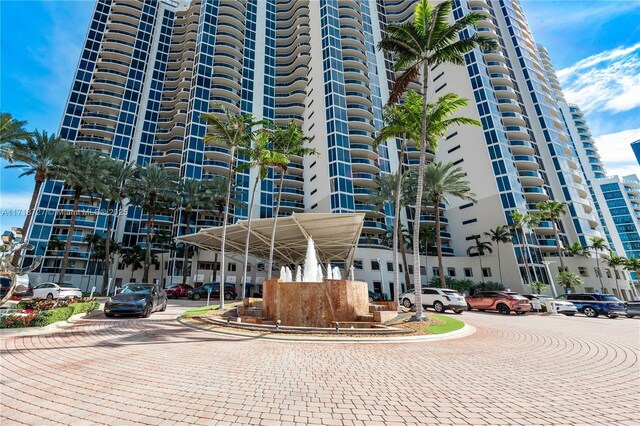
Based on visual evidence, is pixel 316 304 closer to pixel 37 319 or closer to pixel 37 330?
pixel 37 330

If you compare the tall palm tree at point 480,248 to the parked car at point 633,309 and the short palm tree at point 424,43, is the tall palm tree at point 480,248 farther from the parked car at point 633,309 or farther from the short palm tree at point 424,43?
the short palm tree at point 424,43

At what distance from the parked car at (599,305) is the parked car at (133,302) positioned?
3128 cm

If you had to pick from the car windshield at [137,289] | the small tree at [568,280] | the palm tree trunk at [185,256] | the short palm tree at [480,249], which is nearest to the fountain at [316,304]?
the car windshield at [137,289]

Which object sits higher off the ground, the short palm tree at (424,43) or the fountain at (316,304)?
the short palm tree at (424,43)

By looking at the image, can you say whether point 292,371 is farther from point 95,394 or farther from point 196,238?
point 196,238

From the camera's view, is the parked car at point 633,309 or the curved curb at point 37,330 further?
the parked car at point 633,309

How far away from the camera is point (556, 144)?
5356 centimetres

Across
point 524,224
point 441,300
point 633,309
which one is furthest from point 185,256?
point 524,224

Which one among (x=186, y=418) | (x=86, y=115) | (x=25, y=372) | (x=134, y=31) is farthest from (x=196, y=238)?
(x=134, y=31)

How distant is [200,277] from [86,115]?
4271 cm

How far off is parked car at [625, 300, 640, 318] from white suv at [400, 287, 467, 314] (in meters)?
11.1

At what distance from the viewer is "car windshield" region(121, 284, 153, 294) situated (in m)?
15.1

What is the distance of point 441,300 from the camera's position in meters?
20.5

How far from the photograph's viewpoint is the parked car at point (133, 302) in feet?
44.0
